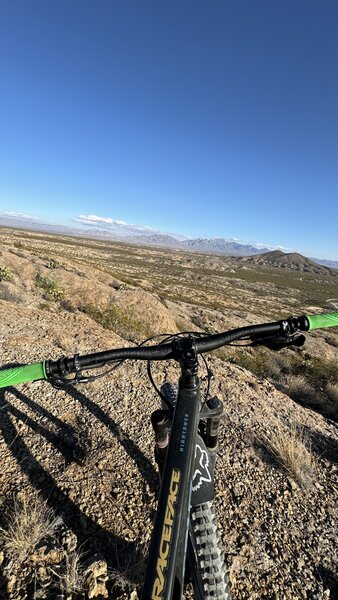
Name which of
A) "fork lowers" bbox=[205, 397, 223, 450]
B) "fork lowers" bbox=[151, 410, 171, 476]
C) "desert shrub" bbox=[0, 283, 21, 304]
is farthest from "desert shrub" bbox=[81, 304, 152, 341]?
"fork lowers" bbox=[151, 410, 171, 476]

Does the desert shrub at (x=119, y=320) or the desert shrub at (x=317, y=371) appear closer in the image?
the desert shrub at (x=119, y=320)

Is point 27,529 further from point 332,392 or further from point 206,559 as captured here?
point 332,392

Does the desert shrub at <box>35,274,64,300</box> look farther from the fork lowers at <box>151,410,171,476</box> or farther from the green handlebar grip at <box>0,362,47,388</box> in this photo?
the green handlebar grip at <box>0,362,47,388</box>

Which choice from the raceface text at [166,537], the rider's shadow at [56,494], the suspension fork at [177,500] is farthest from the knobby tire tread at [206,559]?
the rider's shadow at [56,494]

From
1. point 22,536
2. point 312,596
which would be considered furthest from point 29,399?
point 312,596

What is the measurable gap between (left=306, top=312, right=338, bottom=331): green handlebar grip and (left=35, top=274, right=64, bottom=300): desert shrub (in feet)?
40.1

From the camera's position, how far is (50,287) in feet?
46.0

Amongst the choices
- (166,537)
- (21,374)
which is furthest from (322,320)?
(21,374)

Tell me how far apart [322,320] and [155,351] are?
1.54m

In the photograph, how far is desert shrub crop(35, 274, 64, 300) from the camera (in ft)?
43.0

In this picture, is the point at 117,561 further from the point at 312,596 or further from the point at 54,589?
the point at 312,596

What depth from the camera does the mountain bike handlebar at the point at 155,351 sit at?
6.54ft

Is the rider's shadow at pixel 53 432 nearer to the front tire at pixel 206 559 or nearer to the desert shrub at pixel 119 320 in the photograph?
the front tire at pixel 206 559

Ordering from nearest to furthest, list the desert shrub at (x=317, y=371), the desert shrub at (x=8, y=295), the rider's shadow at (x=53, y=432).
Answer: the rider's shadow at (x=53, y=432)
the desert shrub at (x=8, y=295)
the desert shrub at (x=317, y=371)
